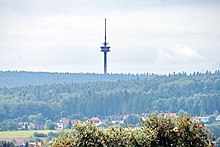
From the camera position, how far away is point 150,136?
37.3 m

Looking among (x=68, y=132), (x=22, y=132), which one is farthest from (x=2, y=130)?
(x=68, y=132)

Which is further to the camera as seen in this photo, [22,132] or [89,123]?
[22,132]

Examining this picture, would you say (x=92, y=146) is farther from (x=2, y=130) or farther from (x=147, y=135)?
(x=2, y=130)

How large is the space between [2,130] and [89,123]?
15458 cm

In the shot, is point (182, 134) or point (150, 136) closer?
point (150, 136)

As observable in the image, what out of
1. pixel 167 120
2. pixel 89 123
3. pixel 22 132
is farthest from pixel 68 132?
pixel 22 132

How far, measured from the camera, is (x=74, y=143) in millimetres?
37000

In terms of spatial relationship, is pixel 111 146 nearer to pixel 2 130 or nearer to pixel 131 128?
pixel 131 128

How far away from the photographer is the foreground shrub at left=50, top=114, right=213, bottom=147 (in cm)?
3728

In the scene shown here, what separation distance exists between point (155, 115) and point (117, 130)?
155 centimetres

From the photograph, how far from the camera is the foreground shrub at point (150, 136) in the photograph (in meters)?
37.3

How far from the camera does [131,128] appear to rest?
3888 centimetres

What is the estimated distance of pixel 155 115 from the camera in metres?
38.1

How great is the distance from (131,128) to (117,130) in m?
0.88
